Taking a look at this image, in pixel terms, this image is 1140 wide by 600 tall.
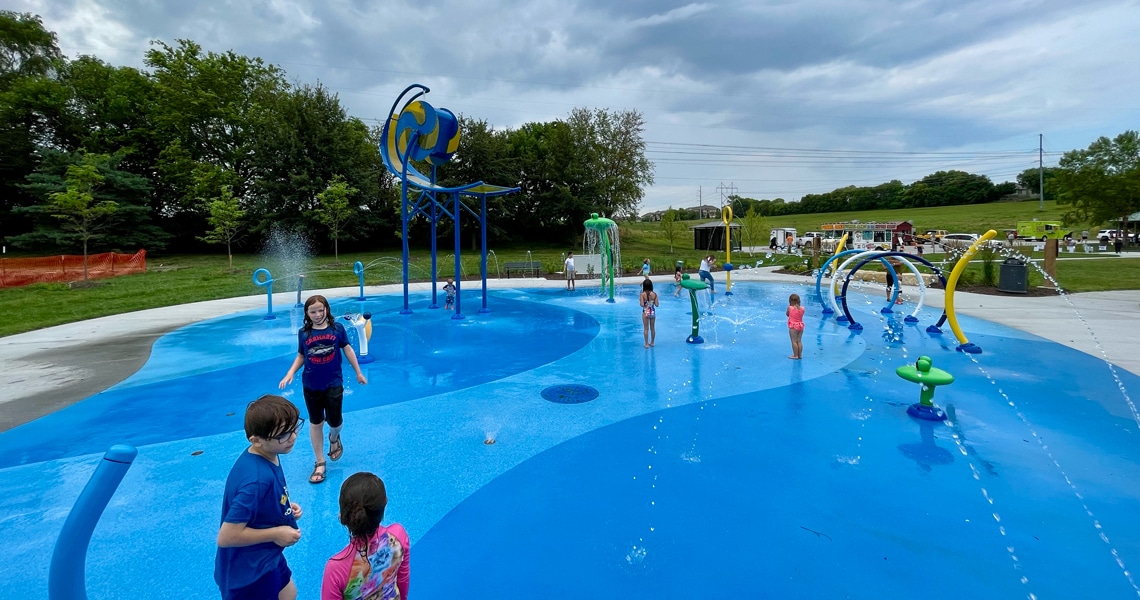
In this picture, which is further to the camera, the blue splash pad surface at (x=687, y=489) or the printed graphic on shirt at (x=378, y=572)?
the blue splash pad surface at (x=687, y=489)

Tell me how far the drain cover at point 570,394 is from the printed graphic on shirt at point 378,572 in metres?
5.54

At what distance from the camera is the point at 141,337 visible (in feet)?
42.5

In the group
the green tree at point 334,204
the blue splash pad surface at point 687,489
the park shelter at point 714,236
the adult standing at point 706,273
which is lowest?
the blue splash pad surface at point 687,489

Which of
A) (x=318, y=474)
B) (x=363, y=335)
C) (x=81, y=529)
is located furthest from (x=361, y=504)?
(x=363, y=335)

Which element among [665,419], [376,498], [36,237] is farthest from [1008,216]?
[36,237]

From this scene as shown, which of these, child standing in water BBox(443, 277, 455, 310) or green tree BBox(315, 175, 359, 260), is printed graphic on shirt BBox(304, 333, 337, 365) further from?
green tree BBox(315, 175, 359, 260)

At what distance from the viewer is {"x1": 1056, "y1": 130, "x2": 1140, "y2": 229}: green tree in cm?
3734

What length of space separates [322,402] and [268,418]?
3010 mm

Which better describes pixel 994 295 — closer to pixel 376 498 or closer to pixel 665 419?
pixel 665 419

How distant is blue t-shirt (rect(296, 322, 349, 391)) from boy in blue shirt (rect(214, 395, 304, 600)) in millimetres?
2587

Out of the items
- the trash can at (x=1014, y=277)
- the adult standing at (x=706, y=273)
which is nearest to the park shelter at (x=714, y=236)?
the adult standing at (x=706, y=273)

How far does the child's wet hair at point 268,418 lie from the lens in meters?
2.49

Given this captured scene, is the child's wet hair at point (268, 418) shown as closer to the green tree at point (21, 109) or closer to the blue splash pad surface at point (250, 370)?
the blue splash pad surface at point (250, 370)

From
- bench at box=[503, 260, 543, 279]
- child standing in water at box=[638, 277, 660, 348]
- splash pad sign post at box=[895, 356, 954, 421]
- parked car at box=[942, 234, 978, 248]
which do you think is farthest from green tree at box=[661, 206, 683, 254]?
splash pad sign post at box=[895, 356, 954, 421]
